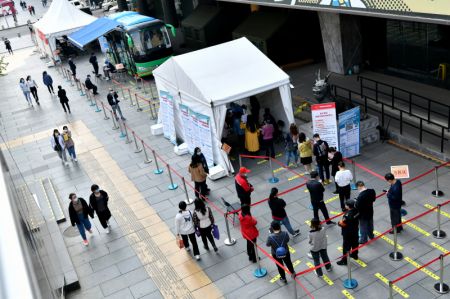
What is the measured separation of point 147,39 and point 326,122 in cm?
1576

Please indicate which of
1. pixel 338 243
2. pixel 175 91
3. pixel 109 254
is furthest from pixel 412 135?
pixel 109 254

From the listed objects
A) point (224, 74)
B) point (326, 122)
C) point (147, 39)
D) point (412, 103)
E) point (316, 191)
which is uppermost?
point (224, 74)

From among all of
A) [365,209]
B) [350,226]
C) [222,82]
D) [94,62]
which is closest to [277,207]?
[350,226]

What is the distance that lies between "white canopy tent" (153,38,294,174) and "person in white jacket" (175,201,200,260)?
4.17m

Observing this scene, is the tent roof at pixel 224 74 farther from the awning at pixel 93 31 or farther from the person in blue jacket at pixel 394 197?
the awning at pixel 93 31

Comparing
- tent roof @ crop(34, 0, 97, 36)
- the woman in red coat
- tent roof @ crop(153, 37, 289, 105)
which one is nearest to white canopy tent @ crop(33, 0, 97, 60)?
tent roof @ crop(34, 0, 97, 36)

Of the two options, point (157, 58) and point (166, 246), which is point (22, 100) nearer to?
point (157, 58)

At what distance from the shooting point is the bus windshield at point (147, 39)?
26328 millimetres

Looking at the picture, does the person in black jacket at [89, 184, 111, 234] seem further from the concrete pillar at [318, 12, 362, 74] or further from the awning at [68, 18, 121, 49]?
the awning at [68, 18, 121, 49]

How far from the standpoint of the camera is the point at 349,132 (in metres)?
13.7

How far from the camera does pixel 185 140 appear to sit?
643 inches

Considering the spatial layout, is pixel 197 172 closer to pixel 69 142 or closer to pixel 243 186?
pixel 243 186

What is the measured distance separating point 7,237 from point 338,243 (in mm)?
9326

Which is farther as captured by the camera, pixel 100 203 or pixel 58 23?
pixel 58 23
